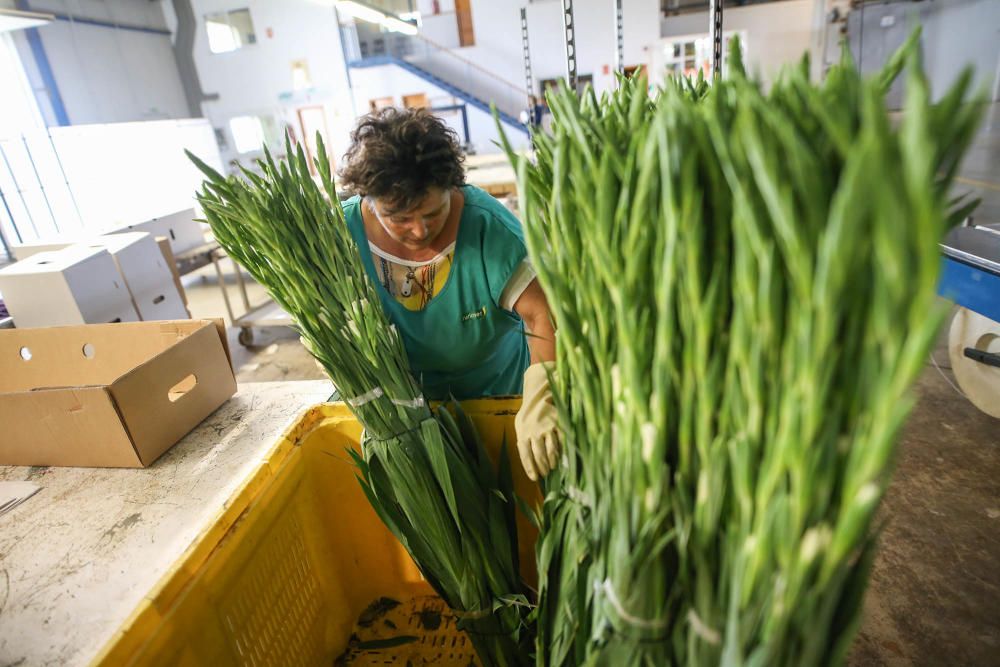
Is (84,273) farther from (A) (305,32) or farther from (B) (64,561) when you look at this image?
(A) (305,32)

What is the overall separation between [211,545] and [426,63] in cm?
1240

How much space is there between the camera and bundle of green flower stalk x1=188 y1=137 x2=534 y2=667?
3.06 feet

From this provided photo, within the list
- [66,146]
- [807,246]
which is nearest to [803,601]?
[807,246]

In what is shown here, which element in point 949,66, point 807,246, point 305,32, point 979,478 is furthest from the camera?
point 305,32

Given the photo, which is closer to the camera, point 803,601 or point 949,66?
point 803,601

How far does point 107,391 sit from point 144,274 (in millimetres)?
1919

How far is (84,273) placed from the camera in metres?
2.16

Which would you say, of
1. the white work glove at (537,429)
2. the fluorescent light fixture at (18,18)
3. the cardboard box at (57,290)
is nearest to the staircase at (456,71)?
the fluorescent light fixture at (18,18)

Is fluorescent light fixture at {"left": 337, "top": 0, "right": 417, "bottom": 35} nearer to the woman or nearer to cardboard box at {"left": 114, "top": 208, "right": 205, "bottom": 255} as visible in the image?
cardboard box at {"left": 114, "top": 208, "right": 205, "bottom": 255}

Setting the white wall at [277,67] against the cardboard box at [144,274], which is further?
the white wall at [277,67]

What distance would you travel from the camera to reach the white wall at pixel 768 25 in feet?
35.3

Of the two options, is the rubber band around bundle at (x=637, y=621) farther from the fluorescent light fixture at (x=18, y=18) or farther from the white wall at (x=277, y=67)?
the white wall at (x=277, y=67)

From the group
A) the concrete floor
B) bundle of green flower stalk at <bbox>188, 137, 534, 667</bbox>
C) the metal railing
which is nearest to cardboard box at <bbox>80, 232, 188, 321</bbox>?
bundle of green flower stalk at <bbox>188, 137, 534, 667</bbox>

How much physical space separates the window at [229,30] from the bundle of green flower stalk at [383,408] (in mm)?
12213
